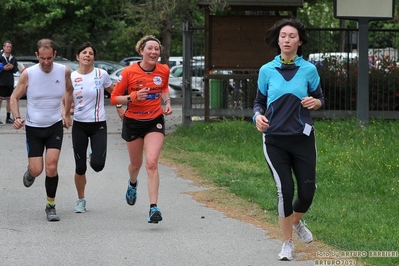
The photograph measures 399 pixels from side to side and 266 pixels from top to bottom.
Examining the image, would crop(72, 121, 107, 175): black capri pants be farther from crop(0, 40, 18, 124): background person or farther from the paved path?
crop(0, 40, 18, 124): background person

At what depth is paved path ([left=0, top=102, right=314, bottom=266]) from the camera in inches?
298

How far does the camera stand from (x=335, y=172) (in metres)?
12.0

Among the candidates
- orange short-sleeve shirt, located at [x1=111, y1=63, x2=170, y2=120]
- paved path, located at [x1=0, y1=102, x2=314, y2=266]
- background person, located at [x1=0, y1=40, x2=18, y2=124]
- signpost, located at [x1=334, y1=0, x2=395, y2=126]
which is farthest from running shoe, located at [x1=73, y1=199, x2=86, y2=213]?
background person, located at [x1=0, y1=40, x2=18, y2=124]

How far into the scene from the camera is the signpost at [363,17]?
1703cm

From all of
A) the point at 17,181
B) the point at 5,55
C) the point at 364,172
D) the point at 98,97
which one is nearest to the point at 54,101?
the point at 98,97

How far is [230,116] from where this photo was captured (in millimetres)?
19188

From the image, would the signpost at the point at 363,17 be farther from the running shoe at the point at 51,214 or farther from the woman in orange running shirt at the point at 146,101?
the running shoe at the point at 51,214

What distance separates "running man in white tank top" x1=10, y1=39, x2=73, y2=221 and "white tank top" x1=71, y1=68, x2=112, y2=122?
0.16m

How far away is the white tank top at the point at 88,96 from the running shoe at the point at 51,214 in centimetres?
95

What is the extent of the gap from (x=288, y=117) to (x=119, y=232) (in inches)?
89.3

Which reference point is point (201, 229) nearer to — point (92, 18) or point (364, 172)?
point (364, 172)

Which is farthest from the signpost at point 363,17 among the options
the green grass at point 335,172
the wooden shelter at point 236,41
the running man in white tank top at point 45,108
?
the running man in white tank top at point 45,108

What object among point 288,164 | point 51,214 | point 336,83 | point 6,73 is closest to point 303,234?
point 288,164

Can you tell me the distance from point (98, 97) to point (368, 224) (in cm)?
307
